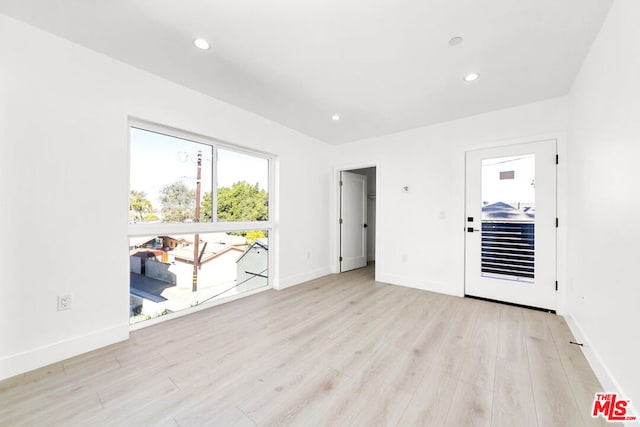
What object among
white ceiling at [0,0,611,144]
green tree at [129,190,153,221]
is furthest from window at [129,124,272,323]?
white ceiling at [0,0,611,144]

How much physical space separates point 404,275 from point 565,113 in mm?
2808

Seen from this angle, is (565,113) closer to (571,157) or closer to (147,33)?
(571,157)

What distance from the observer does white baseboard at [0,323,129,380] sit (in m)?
1.72

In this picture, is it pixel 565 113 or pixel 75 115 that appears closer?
pixel 75 115

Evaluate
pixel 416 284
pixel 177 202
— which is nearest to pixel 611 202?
pixel 416 284

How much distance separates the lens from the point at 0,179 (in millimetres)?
1715

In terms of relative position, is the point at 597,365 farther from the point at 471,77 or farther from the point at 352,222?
the point at 352,222

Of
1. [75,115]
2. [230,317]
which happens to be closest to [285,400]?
[230,317]

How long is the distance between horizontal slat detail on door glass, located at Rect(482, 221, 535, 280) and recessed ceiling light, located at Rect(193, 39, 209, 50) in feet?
11.9

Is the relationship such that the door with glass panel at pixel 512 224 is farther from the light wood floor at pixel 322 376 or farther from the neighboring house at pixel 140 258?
the neighboring house at pixel 140 258

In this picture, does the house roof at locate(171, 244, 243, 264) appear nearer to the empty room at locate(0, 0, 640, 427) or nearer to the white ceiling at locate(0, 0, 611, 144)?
the empty room at locate(0, 0, 640, 427)

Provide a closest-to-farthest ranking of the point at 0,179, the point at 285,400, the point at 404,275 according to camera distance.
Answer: the point at 285,400, the point at 0,179, the point at 404,275

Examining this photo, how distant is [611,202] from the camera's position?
5.25 ft

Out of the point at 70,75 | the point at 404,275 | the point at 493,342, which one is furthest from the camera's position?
the point at 404,275
